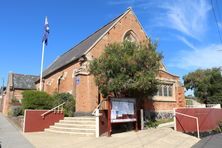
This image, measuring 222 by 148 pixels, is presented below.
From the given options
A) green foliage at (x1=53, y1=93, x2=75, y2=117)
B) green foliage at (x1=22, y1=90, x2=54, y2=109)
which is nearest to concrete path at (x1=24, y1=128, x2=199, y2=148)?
green foliage at (x1=22, y1=90, x2=54, y2=109)

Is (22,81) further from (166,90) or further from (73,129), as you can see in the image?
(73,129)

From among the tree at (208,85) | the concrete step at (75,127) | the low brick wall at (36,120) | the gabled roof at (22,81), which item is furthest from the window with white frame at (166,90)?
the gabled roof at (22,81)

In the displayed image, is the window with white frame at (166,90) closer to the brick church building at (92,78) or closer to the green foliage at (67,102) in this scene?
the brick church building at (92,78)

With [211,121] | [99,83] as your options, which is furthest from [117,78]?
[211,121]

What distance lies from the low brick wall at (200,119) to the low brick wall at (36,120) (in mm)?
8661

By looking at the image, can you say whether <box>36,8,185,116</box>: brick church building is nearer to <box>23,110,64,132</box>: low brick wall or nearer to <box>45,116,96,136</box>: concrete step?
<box>23,110,64,132</box>: low brick wall

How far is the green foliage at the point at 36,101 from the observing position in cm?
2044

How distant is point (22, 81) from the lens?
45562mm

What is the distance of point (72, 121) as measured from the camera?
18031mm

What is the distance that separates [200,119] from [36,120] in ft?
40.4

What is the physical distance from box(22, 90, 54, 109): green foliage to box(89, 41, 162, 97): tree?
4605 mm

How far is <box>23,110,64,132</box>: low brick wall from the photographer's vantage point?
1750cm

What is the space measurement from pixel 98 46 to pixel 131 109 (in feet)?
32.9

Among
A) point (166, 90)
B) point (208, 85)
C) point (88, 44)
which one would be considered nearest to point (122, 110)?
point (166, 90)
